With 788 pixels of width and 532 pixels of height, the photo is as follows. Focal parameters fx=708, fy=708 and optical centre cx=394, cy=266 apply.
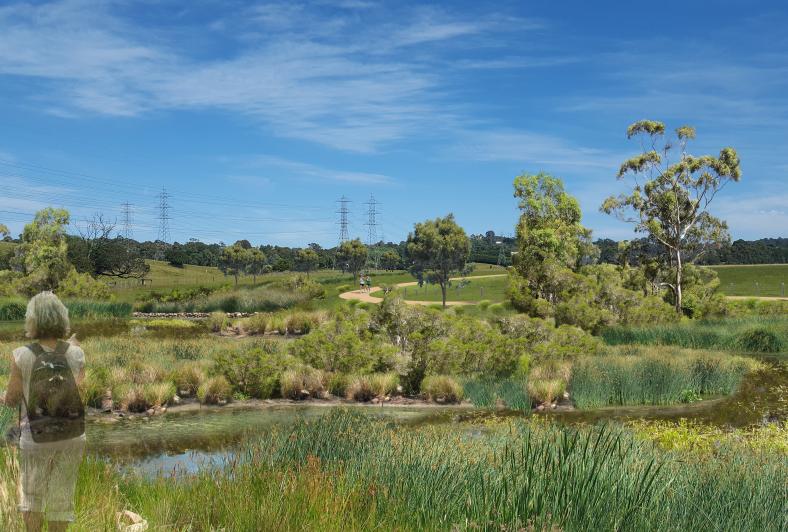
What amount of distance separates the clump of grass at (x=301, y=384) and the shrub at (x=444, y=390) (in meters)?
2.89

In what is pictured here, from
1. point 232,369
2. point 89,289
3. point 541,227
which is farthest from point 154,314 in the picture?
point 232,369

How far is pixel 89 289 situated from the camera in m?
50.5

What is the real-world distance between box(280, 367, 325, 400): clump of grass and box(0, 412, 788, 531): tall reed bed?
10.6 meters

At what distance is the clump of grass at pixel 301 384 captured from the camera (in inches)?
739

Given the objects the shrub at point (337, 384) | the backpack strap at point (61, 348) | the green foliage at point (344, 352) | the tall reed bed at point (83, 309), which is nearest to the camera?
the backpack strap at point (61, 348)

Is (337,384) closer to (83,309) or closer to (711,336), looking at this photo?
(711,336)

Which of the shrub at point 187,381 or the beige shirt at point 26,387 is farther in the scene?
the shrub at point 187,381

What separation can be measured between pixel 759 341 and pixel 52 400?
28.6 meters

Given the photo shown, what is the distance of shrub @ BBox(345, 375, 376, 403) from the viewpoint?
61.4 ft

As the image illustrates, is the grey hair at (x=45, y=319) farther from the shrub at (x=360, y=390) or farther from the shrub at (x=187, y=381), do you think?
the shrub at (x=360, y=390)

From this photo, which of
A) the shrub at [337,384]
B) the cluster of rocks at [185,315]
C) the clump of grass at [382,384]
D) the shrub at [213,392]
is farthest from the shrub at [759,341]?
the cluster of rocks at [185,315]

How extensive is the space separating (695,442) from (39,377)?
32.0 feet

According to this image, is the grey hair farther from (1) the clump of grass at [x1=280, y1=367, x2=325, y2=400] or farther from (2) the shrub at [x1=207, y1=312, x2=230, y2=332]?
(2) the shrub at [x1=207, y1=312, x2=230, y2=332]

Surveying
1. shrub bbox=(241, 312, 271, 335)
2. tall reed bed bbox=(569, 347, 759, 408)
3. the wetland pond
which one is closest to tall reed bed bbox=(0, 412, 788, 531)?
the wetland pond
